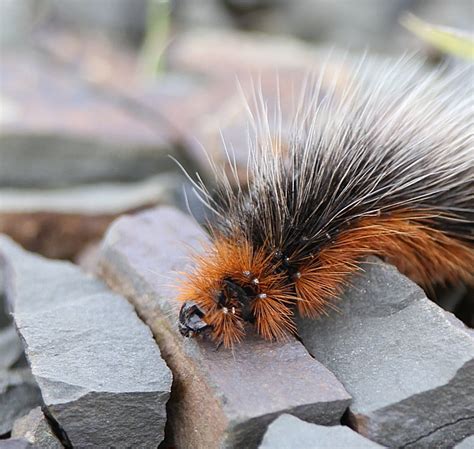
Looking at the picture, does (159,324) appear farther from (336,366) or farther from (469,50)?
(469,50)

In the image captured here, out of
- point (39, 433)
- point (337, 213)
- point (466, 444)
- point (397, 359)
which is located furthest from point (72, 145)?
point (466, 444)

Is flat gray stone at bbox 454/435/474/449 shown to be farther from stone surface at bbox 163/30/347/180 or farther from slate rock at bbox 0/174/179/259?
slate rock at bbox 0/174/179/259

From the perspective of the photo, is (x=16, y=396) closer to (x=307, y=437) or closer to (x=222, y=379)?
(x=222, y=379)

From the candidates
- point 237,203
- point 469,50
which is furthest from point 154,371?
point 469,50

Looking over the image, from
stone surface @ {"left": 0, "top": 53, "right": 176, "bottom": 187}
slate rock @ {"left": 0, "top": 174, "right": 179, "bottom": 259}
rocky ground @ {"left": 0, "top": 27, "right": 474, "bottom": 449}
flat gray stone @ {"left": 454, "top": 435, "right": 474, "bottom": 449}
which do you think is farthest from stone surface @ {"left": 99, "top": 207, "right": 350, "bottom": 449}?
stone surface @ {"left": 0, "top": 53, "right": 176, "bottom": 187}

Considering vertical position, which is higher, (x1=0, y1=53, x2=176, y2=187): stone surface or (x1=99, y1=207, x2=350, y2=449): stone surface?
(x1=99, y1=207, x2=350, y2=449): stone surface

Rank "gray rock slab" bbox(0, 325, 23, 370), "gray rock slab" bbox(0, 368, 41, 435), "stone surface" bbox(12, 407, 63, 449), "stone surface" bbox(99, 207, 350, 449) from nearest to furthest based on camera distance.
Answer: "stone surface" bbox(99, 207, 350, 449) < "stone surface" bbox(12, 407, 63, 449) < "gray rock slab" bbox(0, 368, 41, 435) < "gray rock slab" bbox(0, 325, 23, 370)
